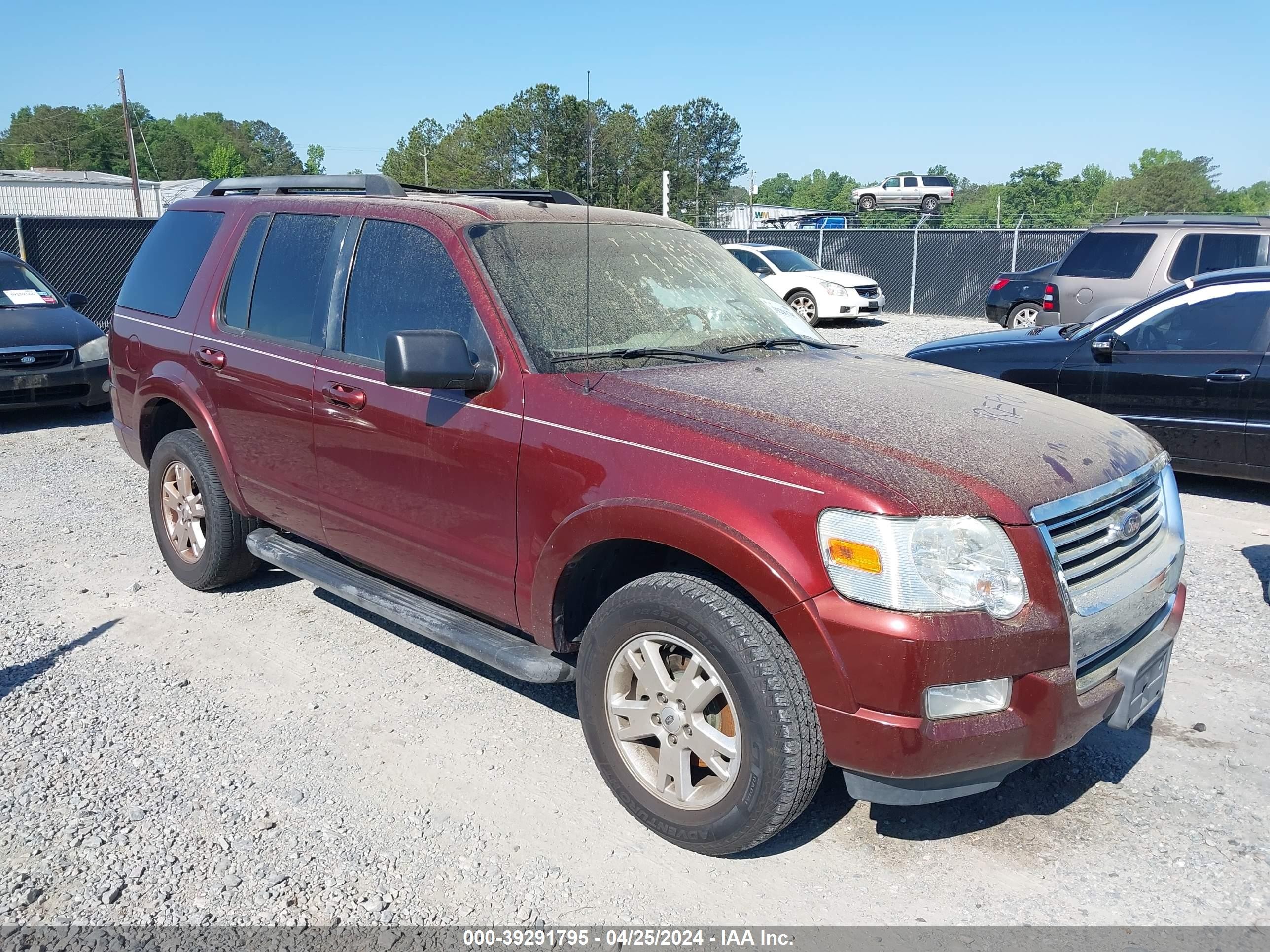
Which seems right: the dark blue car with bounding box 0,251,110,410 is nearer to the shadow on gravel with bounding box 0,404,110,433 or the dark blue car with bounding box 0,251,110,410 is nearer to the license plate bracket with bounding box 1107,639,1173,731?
the shadow on gravel with bounding box 0,404,110,433

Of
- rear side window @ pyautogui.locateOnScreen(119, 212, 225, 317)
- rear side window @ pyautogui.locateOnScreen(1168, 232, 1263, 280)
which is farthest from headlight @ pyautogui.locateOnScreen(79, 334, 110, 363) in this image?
rear side window @ pyautogui.locateOnScreen(1168, 232, 1263, 280)

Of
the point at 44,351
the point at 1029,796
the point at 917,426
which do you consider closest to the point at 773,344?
the point at 917,426

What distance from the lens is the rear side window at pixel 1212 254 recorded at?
11.4 meters

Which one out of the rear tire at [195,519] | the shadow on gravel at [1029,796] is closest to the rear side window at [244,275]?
the rear tire at [195,519]

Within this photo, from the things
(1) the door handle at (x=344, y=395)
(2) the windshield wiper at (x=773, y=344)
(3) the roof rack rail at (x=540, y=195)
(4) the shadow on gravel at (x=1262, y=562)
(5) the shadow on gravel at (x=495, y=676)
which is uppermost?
(3) the roof rack rail at (x=540, y=195)

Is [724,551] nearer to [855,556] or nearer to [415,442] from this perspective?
[855,556]

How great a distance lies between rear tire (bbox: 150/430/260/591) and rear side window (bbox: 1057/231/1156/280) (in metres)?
10.6

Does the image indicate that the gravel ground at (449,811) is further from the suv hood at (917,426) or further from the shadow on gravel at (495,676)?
the suv hood at (917,426)

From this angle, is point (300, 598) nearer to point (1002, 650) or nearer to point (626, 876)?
point (626, 876)

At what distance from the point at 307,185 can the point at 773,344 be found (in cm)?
250

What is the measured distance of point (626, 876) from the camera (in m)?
3.11

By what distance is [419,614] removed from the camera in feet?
13.0

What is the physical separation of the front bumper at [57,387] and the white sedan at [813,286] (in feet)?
39.6

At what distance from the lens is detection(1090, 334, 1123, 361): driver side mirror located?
7.61 m
